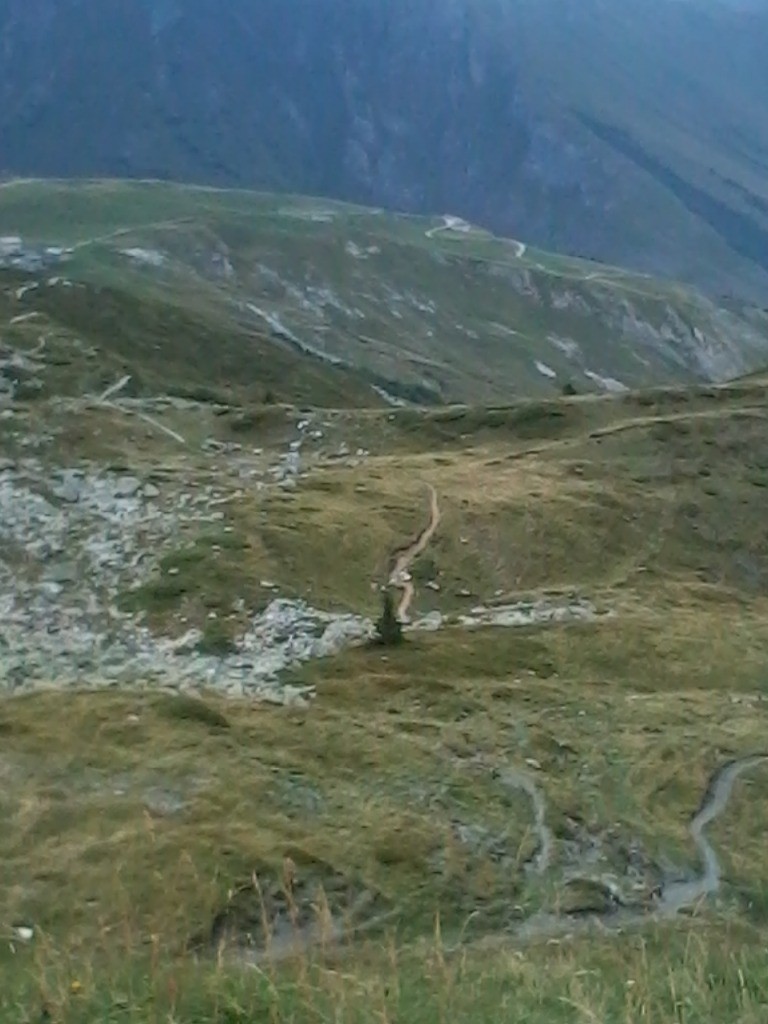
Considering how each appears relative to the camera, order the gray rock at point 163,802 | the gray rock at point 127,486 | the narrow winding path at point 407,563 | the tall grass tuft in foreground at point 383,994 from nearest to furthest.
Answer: the tall grass tuft in foreground at point 383,994 → the gray rock at point 163,802 → the narrow winding path at point 407,563 → the gray rock at point 127,486

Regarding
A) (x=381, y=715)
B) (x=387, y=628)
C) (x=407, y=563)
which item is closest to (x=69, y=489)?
(x=407, y=563)

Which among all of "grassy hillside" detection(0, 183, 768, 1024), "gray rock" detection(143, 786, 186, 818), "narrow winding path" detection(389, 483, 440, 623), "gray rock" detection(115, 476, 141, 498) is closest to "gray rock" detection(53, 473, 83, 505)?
"grassy hillside" detection(0, 183, 768, 1024)

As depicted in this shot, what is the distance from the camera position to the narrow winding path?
167 ft

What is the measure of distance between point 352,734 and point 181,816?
7.89 m

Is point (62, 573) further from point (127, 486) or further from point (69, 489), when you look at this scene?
point (127, 486)

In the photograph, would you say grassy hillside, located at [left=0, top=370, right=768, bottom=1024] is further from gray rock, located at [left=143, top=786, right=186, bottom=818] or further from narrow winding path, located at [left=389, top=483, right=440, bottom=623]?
narrow winding path, located at [left=389, top=483, right=440, bottom=623]

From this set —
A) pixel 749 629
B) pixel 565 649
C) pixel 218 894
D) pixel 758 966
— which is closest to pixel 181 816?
pixel 218 894

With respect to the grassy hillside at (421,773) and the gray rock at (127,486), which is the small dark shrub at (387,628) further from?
the gray rock at (127,486)

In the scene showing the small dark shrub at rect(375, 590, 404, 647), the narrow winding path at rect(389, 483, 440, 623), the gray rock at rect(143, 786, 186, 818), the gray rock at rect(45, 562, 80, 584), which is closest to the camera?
the gray rock at rect(143, 786, 186, 818)

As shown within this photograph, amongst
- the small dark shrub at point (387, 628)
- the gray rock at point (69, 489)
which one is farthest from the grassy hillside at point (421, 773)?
the gray rock at point (69, 489)

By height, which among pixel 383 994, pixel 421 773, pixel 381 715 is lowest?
pixel 381 715

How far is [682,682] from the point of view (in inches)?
1828

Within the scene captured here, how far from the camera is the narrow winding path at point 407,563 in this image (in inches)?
2002

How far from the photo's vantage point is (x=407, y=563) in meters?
53.8
